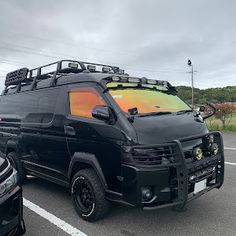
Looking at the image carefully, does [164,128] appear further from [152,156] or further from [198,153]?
[198,153]

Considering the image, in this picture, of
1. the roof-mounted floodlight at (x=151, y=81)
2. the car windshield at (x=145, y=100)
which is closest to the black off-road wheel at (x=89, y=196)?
the car windshield at (x=145, y=100)

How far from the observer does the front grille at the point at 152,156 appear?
357 cm

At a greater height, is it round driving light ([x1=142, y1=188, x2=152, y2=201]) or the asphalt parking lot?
round driving light ([x1=142, y1=188, x2=152, y2=201])

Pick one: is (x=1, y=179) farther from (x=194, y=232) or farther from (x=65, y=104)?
(x=194, y=232)

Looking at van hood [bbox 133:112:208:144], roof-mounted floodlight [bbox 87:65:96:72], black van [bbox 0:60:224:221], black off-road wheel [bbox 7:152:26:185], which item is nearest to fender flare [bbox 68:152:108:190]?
black van [bbox 0:60:224:221]

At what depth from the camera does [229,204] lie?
15.5 ft

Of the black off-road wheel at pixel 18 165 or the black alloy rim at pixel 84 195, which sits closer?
the black alloy rim at pixel 84 195

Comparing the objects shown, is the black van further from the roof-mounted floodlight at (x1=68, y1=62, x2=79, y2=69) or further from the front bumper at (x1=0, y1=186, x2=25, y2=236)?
the front bumper at (x1=0, y1=186, x2=25, y2=236)

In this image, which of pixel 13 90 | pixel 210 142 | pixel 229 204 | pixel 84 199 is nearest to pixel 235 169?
pixel 229 204

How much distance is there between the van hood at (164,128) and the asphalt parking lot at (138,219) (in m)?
1.17

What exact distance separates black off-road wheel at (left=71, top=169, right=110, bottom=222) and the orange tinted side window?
33.1 inches

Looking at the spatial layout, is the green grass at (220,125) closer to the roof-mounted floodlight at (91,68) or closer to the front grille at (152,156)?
the roof-mounted floodlight at (91,68)

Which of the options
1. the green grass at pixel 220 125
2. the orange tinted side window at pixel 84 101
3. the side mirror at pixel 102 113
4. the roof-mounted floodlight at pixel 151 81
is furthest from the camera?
the green grass at pixel 220 125

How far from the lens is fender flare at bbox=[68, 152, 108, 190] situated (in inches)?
156
